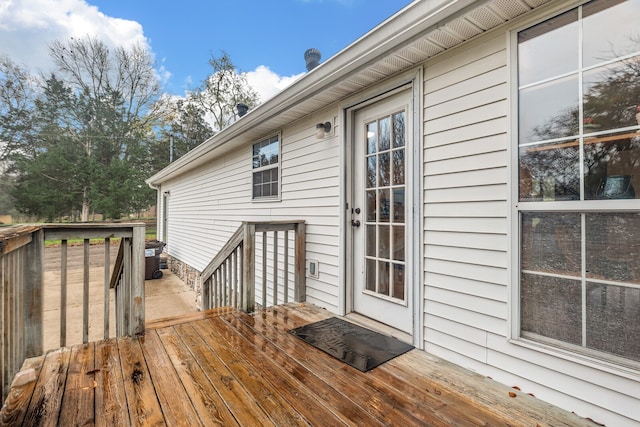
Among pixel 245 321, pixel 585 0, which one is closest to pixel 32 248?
pixel 245 321

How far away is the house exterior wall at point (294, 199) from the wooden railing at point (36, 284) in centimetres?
174

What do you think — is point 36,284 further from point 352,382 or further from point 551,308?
point 551,308

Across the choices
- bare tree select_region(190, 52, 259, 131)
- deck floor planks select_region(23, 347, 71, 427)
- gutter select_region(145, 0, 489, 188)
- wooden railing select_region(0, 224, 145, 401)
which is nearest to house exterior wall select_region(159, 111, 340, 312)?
gutter select_region(145, 0, 489, 188)

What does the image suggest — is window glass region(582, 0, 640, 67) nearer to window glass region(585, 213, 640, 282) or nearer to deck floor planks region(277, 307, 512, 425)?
window glass region(585, 213, 640, 282)

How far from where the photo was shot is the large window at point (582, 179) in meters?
1.46

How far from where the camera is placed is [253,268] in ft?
10.1

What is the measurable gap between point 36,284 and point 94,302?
16.1 feet

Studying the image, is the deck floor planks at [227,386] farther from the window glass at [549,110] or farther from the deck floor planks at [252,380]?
the window glass at [549,110]

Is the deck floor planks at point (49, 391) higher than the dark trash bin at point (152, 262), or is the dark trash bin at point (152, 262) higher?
the deck floor planks at point (49, 391)

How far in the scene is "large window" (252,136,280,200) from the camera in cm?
437

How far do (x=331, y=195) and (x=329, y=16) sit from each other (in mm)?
10412

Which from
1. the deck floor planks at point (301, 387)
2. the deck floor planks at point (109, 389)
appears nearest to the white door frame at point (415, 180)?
the deck floor planks at point (301, 387)

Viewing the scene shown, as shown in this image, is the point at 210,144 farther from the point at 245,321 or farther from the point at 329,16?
the point at 329,16

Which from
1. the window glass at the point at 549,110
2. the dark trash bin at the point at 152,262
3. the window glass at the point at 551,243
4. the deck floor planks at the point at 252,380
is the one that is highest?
the window glass at the point at 549,110
